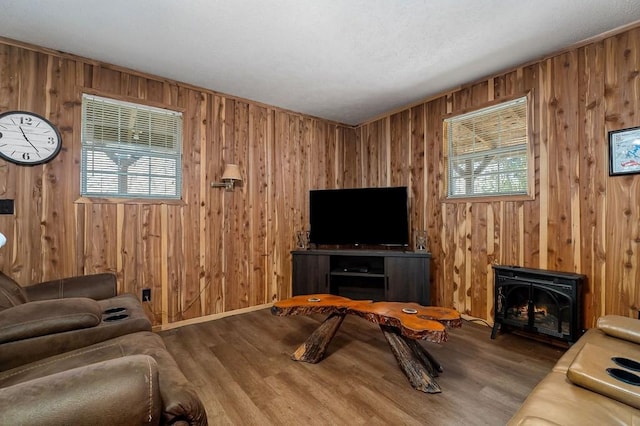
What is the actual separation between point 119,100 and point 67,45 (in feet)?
1.70

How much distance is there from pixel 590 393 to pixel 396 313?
1079 millimetres

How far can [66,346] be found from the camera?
1.45m

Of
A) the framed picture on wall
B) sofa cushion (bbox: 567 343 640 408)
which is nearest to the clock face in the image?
sofa cushion (bbox: 567 343 640 408)

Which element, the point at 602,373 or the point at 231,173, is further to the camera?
the point at 231,173

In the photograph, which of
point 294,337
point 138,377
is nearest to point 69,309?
point 138,377

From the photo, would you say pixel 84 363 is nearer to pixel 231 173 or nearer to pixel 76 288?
pixel 76 288

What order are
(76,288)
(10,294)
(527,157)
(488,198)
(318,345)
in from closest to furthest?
(10,294), (76,288), (318,345), (527,157), (488,198)

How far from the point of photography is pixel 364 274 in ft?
11.0

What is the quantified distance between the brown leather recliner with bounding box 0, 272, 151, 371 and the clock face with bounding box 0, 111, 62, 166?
1.11m

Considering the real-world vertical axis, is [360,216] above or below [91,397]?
above

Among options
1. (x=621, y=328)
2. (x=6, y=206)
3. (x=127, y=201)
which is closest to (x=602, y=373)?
(x=621, y=328)

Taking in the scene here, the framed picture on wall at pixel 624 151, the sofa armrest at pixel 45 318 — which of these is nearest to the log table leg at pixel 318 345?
the sofa armrest at pixel 45 318

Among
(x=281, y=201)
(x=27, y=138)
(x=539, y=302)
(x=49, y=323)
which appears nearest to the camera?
(x=49, y=323)

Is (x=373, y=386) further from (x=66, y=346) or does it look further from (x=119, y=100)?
(x=119, y=100)
